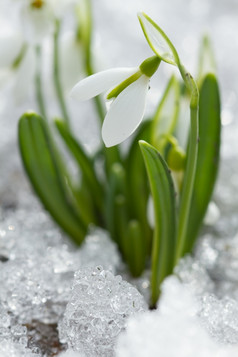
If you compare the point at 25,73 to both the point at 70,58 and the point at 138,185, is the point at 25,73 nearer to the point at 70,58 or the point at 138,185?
the point at 70,58

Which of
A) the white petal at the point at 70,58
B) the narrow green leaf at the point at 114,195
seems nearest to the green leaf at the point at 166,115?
the narrow green leaf at the point at 114,195

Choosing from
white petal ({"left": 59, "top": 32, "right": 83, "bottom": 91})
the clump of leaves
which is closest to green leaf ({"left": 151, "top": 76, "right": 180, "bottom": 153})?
the clump of leaves

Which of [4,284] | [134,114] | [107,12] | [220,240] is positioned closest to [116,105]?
[134,114]

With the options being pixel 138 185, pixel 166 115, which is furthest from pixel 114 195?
pixel 166 115

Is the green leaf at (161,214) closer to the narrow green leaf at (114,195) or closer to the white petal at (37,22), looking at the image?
the narrow green leaf at (114,195)

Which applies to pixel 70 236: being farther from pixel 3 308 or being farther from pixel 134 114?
pixel 134 114
